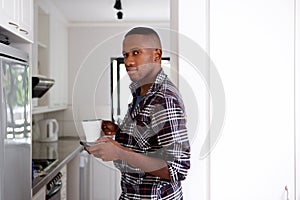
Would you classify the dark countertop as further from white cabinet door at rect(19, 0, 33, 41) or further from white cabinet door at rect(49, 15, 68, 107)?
white cabinet door at rect(19, 0, 33, 41)

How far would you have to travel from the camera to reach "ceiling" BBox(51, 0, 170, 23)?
13.0 ft

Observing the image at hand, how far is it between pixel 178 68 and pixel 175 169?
451 mm

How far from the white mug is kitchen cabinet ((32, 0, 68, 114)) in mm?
2206

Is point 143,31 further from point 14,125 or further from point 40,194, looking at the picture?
point 40,194

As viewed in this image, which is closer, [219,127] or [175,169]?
[175,169]

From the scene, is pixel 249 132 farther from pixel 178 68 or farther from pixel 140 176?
pixel 140 176

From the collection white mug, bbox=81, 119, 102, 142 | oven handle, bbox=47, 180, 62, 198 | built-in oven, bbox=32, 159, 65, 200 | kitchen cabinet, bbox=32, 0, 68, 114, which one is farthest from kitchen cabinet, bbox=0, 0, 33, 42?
kitchen cabinet, bbox=32, 0, 68, 114

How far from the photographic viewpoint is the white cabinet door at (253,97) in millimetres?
1488

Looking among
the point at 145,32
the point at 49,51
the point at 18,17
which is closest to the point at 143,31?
the point at 145,32

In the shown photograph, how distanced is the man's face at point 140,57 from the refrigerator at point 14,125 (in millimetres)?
419

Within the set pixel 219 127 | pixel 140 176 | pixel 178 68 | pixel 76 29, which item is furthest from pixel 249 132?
pixel 76 29

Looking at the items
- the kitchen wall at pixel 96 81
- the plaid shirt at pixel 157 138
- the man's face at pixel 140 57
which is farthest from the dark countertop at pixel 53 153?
the man's face at pixel 140 57

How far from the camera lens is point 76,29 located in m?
5.00

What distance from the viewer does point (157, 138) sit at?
1.19m
